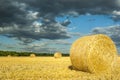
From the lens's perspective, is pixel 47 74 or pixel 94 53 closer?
pixel 47 74

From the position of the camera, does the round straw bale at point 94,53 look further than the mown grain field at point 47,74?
Yes

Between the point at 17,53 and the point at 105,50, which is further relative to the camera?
the point at 17,53

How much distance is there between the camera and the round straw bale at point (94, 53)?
542 inches

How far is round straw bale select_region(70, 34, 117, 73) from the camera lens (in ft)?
45.2

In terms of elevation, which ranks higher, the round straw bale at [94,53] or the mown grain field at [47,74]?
the round straw bale at [94,53]

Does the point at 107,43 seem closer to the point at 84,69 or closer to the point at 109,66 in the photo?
the point at 109,66

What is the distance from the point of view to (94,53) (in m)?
14.1

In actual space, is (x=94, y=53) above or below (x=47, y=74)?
above

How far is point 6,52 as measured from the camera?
57.1m

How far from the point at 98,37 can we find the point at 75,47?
60.2 inches

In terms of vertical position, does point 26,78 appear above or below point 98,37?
below

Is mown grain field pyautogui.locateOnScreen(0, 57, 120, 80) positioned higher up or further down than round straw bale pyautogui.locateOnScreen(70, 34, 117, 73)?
further down

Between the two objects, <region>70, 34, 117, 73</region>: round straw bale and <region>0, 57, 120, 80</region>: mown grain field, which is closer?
<region>0, 57, 120, 80</region>: mown grain field

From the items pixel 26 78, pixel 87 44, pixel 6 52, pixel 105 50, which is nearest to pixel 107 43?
pixel 105 50
